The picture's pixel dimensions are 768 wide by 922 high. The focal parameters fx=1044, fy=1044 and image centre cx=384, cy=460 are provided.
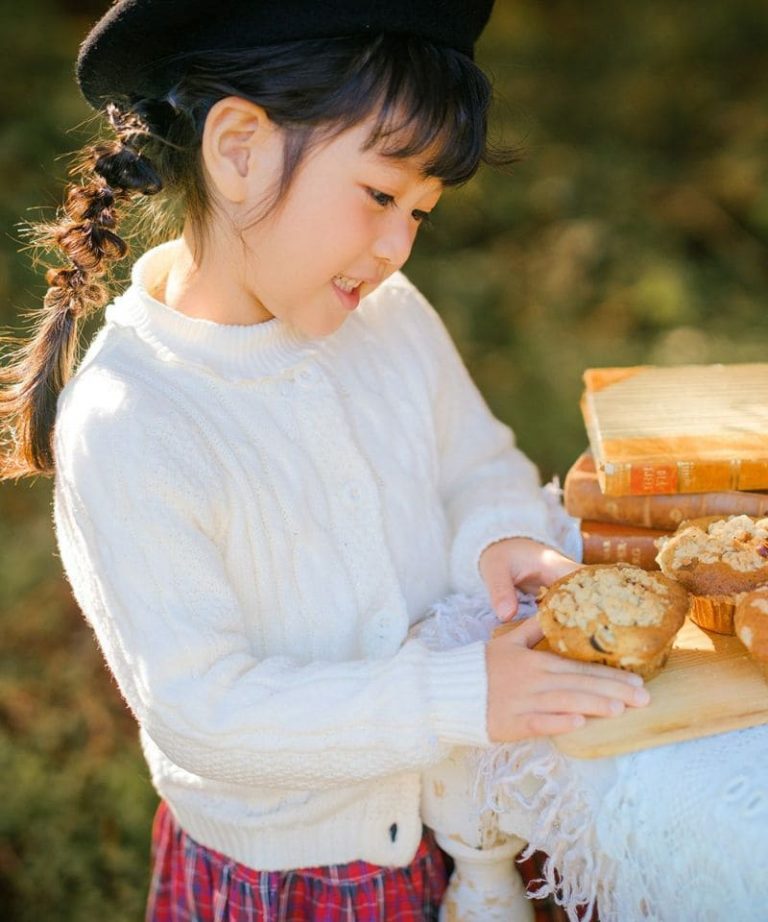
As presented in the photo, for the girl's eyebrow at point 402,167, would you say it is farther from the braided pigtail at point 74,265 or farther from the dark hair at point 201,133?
the braided pigtail at point 74,265

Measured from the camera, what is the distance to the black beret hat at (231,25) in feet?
3.33

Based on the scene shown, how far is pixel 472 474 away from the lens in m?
1.43

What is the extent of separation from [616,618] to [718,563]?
0.15 meters

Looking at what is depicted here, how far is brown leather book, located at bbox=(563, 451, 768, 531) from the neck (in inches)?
16.9

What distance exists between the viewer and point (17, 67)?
10.2ft

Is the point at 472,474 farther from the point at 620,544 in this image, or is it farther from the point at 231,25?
the point at 231,25

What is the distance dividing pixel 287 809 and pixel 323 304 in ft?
1.83

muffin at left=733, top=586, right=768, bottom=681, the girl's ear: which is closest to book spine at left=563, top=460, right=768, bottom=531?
muffin at left=733, top=586, right=768, bottom=681

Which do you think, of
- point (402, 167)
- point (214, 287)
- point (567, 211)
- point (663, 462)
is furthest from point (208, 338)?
point (567, 211)

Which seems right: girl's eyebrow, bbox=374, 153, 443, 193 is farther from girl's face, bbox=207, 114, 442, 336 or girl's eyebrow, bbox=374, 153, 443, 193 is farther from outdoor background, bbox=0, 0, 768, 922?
outdoor background, bbox=0, 0, 768, 922

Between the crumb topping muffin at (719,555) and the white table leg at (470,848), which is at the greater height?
the crumb topping muffin at (719,555)

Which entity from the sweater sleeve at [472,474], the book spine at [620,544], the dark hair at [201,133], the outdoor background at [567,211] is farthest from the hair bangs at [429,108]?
the outdoor background at [567,211]

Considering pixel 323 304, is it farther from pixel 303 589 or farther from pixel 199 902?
pixel 199 902

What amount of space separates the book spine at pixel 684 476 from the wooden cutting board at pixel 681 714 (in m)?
0.24
